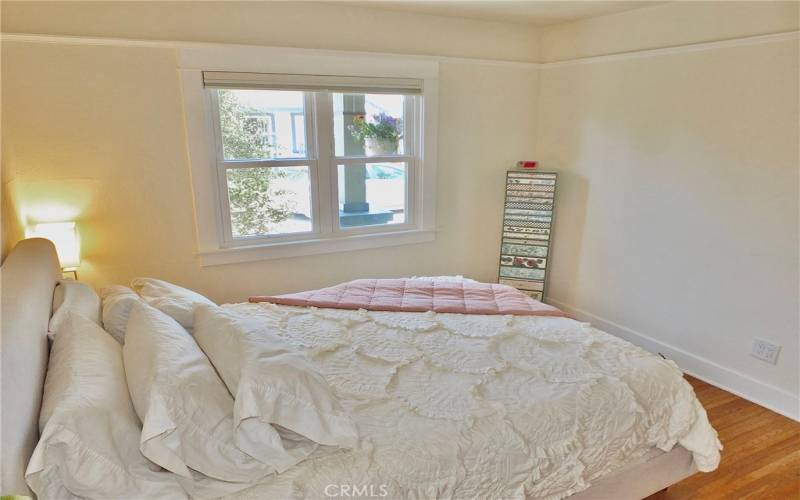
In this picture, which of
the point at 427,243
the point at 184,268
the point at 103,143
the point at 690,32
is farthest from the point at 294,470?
the point at 690,32

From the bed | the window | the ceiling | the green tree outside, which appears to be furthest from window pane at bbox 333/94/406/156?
the bed

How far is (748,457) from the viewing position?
2301mm

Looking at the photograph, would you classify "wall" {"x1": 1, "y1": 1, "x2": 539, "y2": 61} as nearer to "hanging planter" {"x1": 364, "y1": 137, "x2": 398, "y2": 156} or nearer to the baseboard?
"hanging planter" {"x1": 364, "y1": 137, "x2": 398, "y2": 156}

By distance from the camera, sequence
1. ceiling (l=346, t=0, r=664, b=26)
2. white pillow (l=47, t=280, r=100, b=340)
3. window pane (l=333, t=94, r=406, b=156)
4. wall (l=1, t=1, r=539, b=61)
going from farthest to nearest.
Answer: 1. window pane (l=333, t=94, r=406, b=156)
2. ceiling (l=346, t=0, r=664, b=26)
3. wall (l=1, t=1, r=539, b=61)
4. white pillow (l=47, t=280, r=100, b=340)

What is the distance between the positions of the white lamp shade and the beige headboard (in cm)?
65

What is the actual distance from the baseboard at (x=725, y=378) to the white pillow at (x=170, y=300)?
291cm

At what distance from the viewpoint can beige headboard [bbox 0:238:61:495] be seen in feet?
3.31

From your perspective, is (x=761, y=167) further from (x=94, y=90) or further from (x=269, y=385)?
(x=94, y=90)

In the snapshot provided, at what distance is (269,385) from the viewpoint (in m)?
1.34

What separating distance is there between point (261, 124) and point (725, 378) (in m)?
3.34

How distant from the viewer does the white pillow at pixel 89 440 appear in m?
1.05

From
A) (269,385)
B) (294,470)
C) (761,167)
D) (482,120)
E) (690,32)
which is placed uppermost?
(690,32)

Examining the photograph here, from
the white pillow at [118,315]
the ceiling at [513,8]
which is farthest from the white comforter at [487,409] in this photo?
the ceiling at [513,8]

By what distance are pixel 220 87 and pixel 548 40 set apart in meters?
2.55
